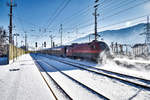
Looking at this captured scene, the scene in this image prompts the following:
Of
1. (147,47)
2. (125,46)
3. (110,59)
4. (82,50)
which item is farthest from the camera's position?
(125,46)

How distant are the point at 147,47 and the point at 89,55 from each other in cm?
1150

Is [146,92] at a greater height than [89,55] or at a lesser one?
lesser

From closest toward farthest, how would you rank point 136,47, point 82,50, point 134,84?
point 134,84, point 82,50, point 136,47

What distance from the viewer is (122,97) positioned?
388 cm

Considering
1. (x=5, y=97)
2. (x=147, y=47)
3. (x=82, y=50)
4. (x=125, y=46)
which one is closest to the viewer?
(x=5, y=97)

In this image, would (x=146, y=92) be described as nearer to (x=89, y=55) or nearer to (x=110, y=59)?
(x=110, y=59)

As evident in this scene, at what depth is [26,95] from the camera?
394 centimetres

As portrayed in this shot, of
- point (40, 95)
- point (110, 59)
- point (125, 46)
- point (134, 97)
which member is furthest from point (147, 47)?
point (40, 95)

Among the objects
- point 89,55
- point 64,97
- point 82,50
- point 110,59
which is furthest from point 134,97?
point 82,50

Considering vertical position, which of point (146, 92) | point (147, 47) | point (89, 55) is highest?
point (147, 47)

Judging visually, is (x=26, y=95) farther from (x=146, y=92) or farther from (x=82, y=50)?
(x=82, y=50)

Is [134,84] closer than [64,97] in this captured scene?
No

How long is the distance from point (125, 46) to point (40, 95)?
21622 mm

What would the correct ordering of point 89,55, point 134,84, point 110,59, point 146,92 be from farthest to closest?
point 89,55, point 110,59, point 134,84, point 146,92
